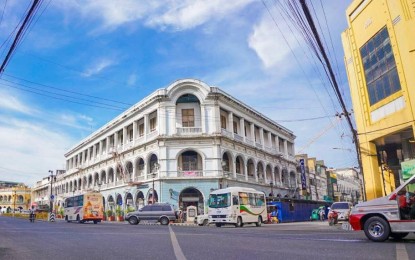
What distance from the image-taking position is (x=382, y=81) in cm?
1895

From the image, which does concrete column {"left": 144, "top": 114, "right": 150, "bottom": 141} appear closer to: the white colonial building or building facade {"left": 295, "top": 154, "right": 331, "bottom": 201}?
the white colonial building

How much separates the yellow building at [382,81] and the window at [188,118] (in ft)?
65.8

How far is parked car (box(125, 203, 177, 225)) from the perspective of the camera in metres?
29.3

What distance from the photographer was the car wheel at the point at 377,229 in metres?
9.64

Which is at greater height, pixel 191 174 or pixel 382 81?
pixel 382 81

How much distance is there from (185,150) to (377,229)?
28492mm

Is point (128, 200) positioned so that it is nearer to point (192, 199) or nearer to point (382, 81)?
point (192, 199)

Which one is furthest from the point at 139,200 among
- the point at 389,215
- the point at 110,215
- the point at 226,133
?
the point at 389,215

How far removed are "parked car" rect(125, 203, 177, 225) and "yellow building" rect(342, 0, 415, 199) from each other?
51.5 ft

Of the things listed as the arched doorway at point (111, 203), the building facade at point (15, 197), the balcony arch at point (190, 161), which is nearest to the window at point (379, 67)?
the balcony arch at point (190, 161)

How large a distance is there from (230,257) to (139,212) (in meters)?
23.8

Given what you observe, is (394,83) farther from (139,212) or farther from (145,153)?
(145,153)

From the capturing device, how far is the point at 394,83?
58.7 feet

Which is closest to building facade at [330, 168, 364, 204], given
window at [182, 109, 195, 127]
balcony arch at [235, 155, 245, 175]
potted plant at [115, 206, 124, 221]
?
balcony arch at [235, 155, 245, 175]
